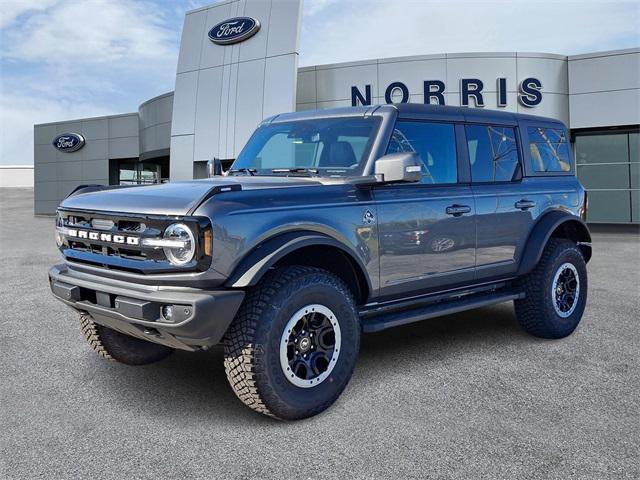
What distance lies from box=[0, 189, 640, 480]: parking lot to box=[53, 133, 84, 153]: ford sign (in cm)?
2963

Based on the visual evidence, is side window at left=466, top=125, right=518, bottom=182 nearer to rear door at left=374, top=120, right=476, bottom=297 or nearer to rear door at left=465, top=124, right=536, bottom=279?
rear door at left=465, top=124, right=536, bottom=279

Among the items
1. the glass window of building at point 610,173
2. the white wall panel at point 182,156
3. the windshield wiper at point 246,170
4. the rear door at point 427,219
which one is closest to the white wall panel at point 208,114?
the white wall panel at point 182,156

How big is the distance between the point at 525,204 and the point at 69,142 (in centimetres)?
3266

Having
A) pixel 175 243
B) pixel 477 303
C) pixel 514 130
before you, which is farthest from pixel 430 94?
pixel 175 243

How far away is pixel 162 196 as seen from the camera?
332cm

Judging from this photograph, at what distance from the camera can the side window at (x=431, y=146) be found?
431cm

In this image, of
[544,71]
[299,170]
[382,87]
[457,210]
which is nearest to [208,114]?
[382,87]

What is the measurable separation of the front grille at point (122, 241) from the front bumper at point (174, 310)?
124mm

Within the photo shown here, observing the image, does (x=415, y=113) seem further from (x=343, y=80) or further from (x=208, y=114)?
(x=208, y=114)

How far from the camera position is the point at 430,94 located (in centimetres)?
1948

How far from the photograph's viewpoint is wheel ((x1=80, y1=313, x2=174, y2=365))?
4328mm

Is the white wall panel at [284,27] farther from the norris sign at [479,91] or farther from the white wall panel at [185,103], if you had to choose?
the norris sign at [479,91]

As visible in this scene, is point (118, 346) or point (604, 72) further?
point (604, 72)

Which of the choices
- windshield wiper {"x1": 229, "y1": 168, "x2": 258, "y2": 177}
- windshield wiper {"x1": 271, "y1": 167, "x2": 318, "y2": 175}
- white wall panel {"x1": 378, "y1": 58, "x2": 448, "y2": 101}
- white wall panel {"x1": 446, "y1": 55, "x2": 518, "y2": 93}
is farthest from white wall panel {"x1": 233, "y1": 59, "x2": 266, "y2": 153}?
windshield wiper {"x1": 271, "y1": 167, "x2": 318, "y2": 175}
